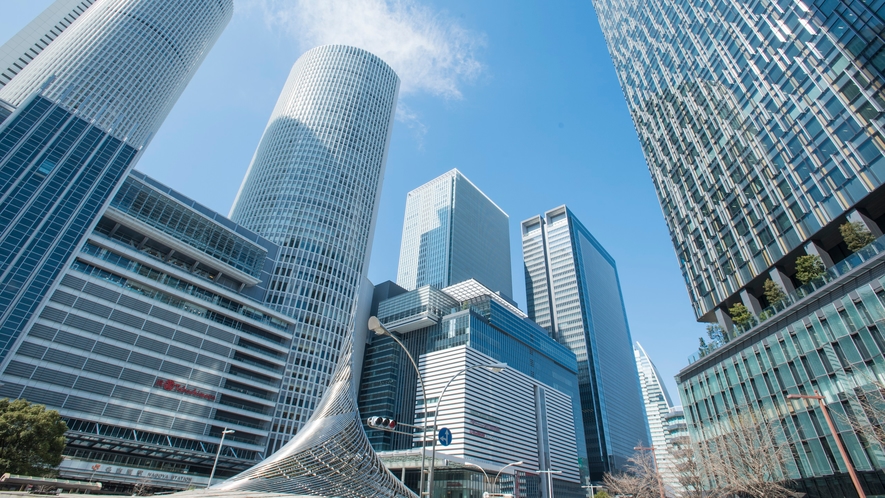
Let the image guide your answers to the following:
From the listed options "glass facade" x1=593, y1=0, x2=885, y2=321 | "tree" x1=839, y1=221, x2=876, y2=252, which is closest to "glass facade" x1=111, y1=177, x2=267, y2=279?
"glass facade" x1=593, y1=0, x2=885, y2=321

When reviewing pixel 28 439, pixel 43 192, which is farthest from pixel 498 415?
pixel 43 192

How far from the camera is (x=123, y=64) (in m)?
98.8

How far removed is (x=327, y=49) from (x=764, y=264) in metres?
119

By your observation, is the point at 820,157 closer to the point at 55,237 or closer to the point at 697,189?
the point at 697,189

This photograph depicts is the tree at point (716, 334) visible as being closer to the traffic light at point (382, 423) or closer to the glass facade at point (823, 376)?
the glass facade at point (823, 376)

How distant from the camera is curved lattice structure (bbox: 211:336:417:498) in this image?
23.4 m

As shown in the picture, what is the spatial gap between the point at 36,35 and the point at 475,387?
132732 mm

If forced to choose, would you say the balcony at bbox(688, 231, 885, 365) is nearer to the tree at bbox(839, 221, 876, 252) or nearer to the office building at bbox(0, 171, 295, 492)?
the tree at bbox(839, 221, 876, 252)

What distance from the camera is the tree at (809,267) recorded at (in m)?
34.5

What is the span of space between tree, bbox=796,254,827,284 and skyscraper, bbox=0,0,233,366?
256 feet

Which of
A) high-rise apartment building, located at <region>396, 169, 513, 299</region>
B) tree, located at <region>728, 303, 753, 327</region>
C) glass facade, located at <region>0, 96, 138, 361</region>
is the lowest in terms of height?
tree, located at <region>728, 303, 753, 327</region>

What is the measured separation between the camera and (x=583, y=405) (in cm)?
13862

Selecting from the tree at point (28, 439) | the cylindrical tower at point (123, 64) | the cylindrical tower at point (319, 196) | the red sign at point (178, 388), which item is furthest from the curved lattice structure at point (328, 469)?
the cylindrical tower at point (123, 64)

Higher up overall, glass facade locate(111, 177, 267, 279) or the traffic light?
glass facade locate(111, 177, 267, 279)
